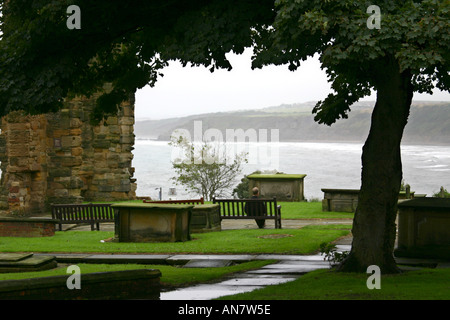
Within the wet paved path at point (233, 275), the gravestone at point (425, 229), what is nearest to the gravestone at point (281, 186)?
the wet paved path at point (233, 275)

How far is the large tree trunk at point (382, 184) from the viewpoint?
45.3 ft

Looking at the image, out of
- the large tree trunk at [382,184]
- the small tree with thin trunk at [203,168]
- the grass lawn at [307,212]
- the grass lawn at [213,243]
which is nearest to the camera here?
the large tree trunk at [382,184]

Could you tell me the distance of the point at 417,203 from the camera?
16641 millimetres

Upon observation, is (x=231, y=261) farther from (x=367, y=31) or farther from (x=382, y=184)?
(x=367, y=31)

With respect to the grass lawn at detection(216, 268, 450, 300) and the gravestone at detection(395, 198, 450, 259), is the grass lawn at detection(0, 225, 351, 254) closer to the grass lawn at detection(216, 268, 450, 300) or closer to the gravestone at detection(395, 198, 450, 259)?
the gravestone at detection(395, 198, 450, 259)

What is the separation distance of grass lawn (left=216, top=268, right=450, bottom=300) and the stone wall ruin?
1778 centimetres

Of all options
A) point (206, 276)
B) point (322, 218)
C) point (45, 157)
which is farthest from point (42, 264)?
point (45, 157)

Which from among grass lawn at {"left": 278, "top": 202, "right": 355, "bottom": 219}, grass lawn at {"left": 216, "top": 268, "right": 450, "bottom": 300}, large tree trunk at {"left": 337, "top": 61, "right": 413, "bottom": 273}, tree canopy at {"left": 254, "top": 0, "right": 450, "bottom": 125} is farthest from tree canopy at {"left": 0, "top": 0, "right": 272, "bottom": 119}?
grass lawn at {"left": 278, "top": 202, "right": 355, "bottom": 219}

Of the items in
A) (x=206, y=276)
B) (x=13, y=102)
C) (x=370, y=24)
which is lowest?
(x=206, y=276)

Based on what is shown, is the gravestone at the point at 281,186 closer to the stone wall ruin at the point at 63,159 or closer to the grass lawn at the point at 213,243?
the stone wall ruin at the point at 63,159

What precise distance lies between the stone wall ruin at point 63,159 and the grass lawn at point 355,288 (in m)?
17.8

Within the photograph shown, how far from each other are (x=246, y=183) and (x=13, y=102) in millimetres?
31759

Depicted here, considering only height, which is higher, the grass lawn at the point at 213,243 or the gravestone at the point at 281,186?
the gravestone at the point at 281,186
